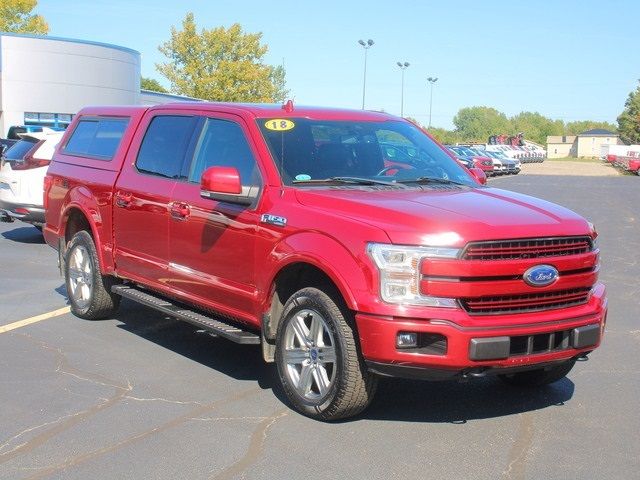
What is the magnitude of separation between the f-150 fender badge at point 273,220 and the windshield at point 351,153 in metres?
0.30

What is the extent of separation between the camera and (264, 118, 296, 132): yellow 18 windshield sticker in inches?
250

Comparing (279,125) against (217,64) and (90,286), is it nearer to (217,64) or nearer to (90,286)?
(90,286)

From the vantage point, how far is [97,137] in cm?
838

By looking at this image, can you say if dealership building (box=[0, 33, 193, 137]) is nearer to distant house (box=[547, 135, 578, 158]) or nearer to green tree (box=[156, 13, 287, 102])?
green tree (box=[156, 13, 287, 102])

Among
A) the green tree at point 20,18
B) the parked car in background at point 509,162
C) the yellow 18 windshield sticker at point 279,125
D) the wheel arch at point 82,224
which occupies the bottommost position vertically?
the parked car in background at point 509,162

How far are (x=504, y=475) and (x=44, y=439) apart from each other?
2.53 metres

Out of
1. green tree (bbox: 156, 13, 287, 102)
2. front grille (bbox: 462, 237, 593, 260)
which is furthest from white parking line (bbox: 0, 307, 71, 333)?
green tree (bbox: 156, 13, 287, 102)

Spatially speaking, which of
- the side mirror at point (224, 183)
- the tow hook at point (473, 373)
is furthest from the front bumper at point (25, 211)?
the tow hook at point (473, 373)

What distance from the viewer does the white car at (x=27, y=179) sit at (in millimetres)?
13672

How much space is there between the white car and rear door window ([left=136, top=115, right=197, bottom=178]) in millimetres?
6710

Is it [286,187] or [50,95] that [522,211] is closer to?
[286,187]

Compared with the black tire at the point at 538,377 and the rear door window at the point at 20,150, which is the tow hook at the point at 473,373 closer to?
the black tire at the point at 538,377

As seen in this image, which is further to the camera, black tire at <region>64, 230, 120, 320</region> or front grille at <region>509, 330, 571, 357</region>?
black tire at <region>64, 230, 120, 320</region>

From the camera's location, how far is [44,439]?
200 inches
